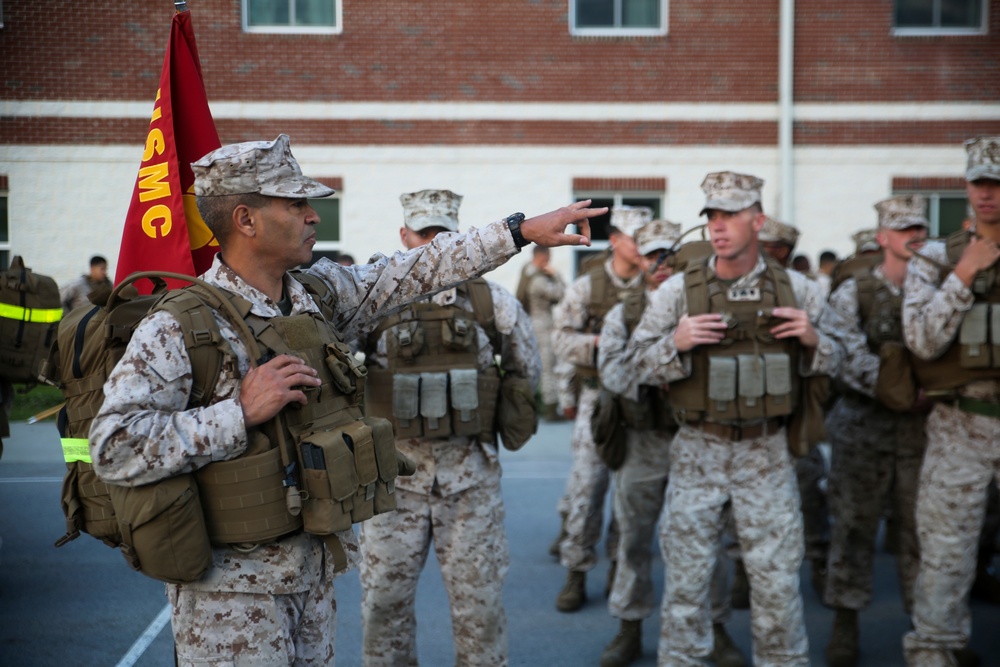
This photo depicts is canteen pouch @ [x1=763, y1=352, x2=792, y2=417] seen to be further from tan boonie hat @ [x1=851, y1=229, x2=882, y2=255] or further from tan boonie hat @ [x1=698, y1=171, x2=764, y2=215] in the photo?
tan boonie hat @ [x1=851, y1=229, x2=882, y2=255]

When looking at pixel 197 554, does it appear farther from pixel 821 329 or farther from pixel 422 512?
pixel 821 329

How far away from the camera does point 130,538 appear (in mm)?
2699

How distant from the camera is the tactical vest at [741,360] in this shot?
4.44 metres

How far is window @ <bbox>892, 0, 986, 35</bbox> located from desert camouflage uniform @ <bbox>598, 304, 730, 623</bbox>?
33.5 feet

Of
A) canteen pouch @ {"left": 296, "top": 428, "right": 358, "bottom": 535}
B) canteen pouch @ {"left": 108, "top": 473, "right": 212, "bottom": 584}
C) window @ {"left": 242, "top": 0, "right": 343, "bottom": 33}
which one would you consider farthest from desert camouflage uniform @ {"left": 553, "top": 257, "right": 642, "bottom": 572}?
window @ {"left": 242, "top": 0, "right": 343, "bottom": 33}

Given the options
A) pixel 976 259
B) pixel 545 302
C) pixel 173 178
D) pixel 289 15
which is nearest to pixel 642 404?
pixel 976 259

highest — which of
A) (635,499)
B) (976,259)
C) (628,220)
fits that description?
(628,220)

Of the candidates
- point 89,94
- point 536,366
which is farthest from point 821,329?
point 89,94

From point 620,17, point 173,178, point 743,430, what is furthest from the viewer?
point 620,17

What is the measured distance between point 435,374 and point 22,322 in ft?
8.26

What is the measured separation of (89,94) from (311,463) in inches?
160

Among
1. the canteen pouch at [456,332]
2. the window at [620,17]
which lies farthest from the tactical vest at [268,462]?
the window at [620,17]

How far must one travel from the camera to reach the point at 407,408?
171 inches

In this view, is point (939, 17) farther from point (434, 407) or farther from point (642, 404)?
point (434, 407)
